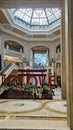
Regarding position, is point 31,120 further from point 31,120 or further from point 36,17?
point 36,17

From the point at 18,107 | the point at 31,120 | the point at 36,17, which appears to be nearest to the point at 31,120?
the point at 31,120

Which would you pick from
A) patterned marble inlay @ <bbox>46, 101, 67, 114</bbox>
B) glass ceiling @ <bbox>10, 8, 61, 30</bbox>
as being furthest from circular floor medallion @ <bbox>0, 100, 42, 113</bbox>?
glass ceiling @ <bbox>10, 8, 61, 30</bbox>

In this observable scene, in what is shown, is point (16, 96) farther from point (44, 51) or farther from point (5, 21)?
point (44, 51)

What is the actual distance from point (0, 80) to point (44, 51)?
1706cm

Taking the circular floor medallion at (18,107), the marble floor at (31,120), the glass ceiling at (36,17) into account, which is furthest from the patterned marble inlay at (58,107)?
the glass ceiling at (36,17)

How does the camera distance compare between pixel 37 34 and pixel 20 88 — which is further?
pixel 37 34

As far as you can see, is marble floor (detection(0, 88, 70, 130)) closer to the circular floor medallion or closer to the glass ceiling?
the circular floor medallion

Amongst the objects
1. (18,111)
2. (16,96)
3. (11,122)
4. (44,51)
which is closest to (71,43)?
(11,122)

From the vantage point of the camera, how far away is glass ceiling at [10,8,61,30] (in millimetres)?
17105

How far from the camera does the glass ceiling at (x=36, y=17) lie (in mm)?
17105

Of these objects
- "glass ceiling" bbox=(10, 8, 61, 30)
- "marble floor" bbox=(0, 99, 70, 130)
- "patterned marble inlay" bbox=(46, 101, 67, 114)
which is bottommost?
"patterned marble inlay" bbox=(46, 101, 67, 114)

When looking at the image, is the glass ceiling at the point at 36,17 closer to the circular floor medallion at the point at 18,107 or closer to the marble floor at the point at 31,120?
the circular floor medallion at the point at 18,107

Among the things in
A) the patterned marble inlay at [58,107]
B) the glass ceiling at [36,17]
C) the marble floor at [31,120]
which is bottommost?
the patterned marble inlay at [58,107]

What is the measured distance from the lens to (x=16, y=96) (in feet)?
17.1
